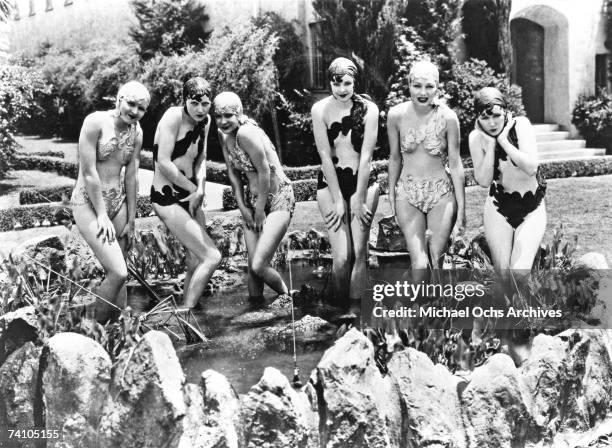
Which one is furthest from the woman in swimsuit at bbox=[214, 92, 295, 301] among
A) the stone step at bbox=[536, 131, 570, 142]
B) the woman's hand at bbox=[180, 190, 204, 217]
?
the stone step at bbox=[536, 131, 570, 142]

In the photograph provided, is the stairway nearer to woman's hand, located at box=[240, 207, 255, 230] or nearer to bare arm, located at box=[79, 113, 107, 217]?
woman's hand, located at box=[240, 207, 255, 230]

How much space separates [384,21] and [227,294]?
13157 millimetres

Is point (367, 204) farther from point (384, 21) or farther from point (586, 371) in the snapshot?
point (384, 21)

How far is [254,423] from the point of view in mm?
4082

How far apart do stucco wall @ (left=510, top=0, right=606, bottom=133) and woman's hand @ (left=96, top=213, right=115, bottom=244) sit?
16609 mm

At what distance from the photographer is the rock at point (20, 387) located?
178 inches

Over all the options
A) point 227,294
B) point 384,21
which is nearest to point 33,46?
point 384,21

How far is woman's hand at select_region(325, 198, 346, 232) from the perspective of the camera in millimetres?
7074

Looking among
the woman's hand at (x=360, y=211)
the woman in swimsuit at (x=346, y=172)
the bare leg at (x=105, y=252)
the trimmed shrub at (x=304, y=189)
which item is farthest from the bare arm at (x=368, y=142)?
the trimmed shrub at (x=304, y=189)

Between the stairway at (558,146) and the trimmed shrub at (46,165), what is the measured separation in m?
11.8

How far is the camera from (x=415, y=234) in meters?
6.72

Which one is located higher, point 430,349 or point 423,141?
point 423,141

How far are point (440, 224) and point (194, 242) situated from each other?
213cm

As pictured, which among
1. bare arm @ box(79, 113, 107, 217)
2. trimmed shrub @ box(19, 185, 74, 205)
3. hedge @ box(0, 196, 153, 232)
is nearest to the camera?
bare arm @ box(79, 113, 107, 217)
